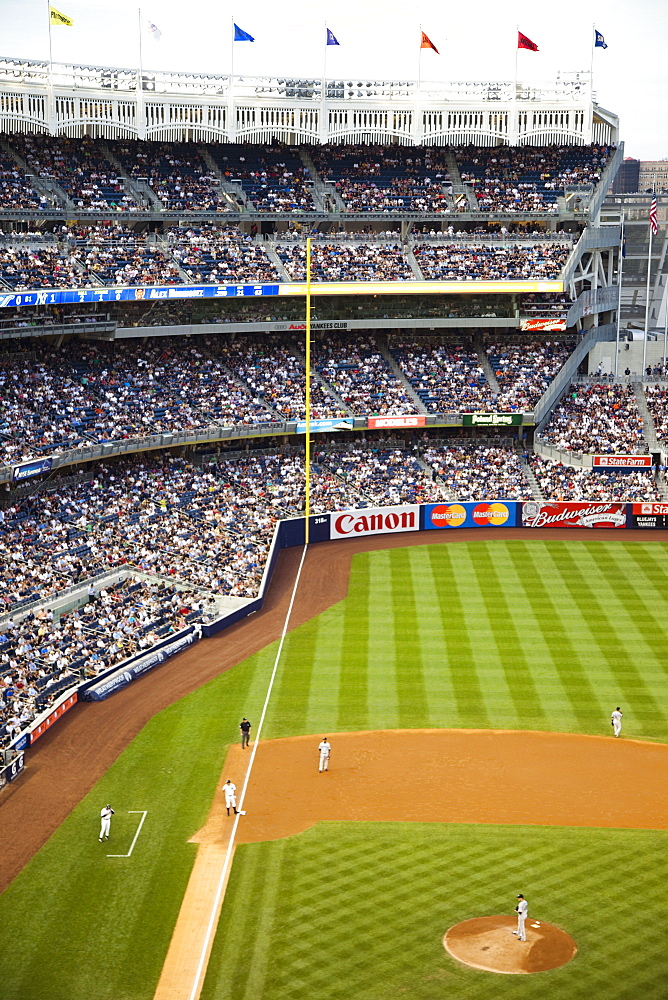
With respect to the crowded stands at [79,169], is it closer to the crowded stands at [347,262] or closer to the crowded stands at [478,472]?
the crowded stands at [347,262]

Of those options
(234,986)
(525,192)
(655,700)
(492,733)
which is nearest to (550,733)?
(492,733)

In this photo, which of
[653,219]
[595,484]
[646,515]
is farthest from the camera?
[653,219]

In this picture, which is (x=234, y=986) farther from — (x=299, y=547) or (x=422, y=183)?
(x=422, y=183)

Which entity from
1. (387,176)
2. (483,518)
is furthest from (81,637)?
(387,176)

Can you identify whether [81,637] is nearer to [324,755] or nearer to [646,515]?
[324,755]

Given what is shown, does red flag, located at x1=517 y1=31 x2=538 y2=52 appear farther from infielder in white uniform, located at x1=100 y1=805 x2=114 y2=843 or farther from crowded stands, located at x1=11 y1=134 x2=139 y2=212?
infielder in white uniform, located at x1=100 y1=805 x2=114 y2=843

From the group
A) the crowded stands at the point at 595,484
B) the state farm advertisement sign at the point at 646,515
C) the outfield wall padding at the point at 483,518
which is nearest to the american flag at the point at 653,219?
the crowded stands at the point at 595,484

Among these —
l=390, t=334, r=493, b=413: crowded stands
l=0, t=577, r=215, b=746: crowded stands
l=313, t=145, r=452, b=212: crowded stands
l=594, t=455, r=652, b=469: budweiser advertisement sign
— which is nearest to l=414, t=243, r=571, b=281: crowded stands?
l=313, t=145, r=452, b=212: crowded stands
